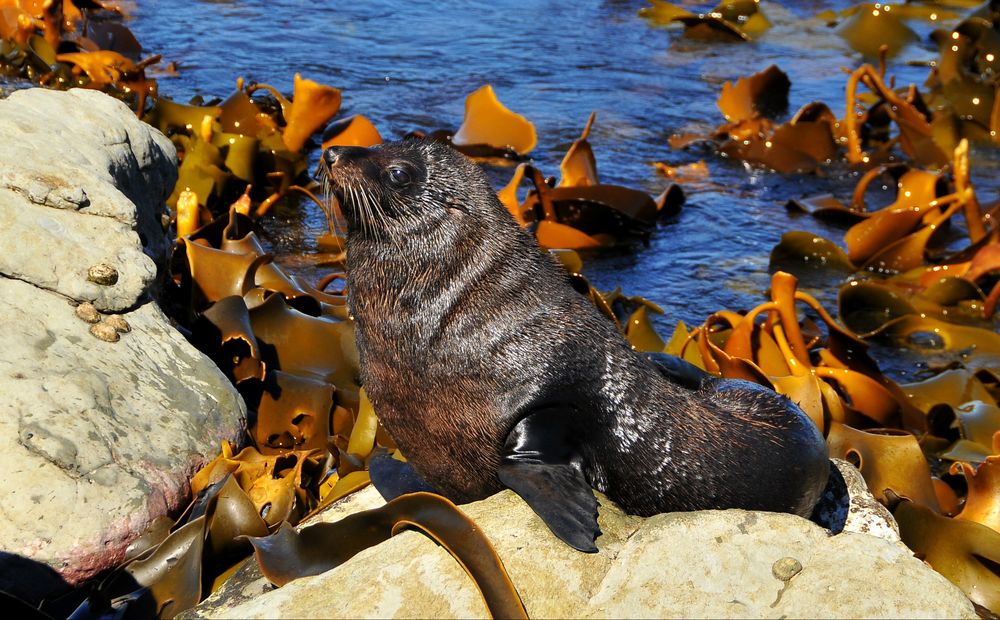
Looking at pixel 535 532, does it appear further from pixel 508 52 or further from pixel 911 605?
pixel 508 52

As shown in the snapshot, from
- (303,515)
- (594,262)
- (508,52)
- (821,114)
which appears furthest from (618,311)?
(508,52)

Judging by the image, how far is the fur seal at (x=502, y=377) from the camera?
3.92m

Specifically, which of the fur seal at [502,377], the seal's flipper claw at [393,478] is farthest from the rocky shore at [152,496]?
the fur seal at [502,377]

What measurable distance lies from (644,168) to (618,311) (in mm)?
4062

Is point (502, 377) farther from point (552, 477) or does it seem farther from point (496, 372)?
point (552, 477)

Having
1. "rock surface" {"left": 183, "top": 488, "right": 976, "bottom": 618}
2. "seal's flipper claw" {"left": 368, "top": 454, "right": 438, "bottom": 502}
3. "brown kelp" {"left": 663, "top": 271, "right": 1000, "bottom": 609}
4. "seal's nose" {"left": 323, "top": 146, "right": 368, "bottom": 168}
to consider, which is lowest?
"brown kelp" {"left": 663, "top": 271, "right": 1000, "bottom": 609}

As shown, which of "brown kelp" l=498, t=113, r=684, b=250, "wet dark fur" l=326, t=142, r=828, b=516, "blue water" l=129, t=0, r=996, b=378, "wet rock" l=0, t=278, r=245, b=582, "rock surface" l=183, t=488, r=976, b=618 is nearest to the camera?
"rock surface" l=183, t=488, r=976, b=618

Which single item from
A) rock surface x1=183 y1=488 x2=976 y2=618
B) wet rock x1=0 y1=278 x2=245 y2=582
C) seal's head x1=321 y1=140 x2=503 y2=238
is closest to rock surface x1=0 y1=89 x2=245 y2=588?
wet rock x1=0 y1=278 x2=245 y2=582

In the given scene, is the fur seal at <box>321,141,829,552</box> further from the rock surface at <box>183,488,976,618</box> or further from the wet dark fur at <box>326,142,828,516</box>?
the rock surface at <box>183,488,976,618</box>

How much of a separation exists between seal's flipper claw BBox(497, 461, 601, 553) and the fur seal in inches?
3.0

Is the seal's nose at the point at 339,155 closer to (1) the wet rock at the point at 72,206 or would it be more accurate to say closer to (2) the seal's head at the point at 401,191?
(2) the seal's head at the point at 401,191

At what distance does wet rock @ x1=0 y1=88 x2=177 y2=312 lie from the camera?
4543 mm

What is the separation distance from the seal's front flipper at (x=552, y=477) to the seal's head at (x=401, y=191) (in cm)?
85

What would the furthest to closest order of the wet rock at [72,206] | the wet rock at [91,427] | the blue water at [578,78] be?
the blue water at [578,78], the wet rock at [72,206], the wet rock at [91,427]
